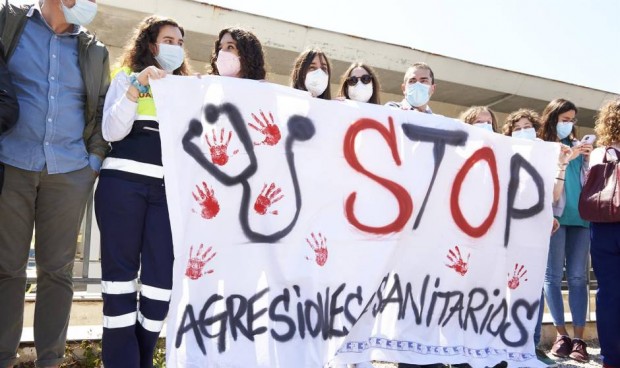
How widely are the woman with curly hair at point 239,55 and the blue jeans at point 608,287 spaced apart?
8.02 ft

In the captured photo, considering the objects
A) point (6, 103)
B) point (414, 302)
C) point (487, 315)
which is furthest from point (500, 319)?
point (6, 103)

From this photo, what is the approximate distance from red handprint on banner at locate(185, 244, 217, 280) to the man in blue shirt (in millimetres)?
617

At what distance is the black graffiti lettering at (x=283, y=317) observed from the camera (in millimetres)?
2715

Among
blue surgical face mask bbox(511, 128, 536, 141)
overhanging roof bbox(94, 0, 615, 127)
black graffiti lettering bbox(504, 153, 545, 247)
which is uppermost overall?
overhanging roof bbox(94, 0, 615, 127)

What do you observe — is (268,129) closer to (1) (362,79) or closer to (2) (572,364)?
(1) (362,79)

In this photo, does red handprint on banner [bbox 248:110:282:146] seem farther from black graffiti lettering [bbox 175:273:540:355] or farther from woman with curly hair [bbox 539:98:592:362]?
woman with curly hair [bbox 539:98:592:362]

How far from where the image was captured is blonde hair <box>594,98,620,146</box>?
3600mm

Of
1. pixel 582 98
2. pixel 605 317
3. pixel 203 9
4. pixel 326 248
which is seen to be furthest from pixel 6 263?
pixel 582 98

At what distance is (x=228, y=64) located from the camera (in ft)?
9.62

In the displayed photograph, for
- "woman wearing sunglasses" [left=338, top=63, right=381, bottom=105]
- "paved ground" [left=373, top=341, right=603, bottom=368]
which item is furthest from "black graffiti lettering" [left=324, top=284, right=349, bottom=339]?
"woman wearing sunglasses" [left=338, top=63, right=381, bottom=105]

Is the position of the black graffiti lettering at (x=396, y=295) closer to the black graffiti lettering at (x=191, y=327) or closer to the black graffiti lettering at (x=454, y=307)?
the black graffiti lettering at (x=454, y=307)

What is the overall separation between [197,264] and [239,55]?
1160 millimetres

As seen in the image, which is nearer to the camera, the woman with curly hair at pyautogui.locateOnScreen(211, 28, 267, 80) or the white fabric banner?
the white fabric banner

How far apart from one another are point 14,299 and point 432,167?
2.38 meters
